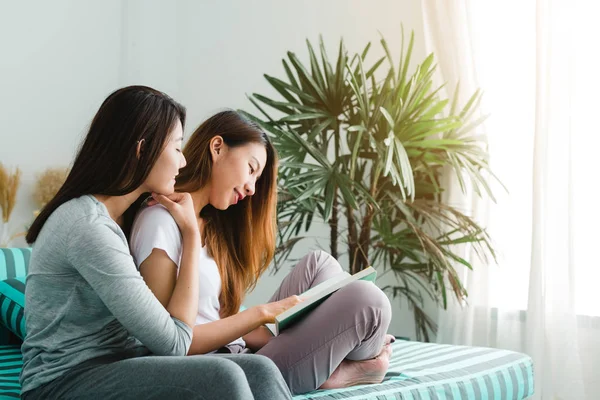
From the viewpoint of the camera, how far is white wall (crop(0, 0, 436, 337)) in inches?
149

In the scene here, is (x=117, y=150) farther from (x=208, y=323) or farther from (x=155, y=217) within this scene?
(x=208, y=323)

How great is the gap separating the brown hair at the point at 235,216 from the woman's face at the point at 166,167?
343mm

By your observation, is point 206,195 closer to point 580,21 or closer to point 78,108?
point 580,21

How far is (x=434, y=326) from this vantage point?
3.61m

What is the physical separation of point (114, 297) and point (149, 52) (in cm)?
343

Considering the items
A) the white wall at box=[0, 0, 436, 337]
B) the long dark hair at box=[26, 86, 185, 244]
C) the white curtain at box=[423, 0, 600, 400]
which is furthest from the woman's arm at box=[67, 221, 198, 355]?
the white wall at box=[0, 0, 436, 337]

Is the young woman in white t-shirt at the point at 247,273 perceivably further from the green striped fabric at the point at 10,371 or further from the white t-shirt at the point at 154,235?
the green striped fabric at the point at 10,371

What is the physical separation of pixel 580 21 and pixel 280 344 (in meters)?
2.04

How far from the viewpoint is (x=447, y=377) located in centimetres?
198

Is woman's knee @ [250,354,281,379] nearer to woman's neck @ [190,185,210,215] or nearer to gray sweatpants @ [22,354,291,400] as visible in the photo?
gray sweatpants @ [22,354,291,400]

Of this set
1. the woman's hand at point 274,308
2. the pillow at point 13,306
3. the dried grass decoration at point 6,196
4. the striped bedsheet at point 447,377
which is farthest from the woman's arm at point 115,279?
the dried grass decoration at point 6,196

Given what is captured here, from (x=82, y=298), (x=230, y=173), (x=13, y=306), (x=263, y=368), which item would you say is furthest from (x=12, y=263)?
(x=263, y=368)

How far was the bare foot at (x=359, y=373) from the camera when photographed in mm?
1770

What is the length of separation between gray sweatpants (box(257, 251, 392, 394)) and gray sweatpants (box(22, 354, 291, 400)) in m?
0.33
